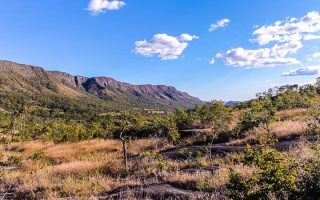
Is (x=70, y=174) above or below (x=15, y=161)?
below

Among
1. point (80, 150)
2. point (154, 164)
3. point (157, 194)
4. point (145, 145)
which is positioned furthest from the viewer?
point (80, 150)

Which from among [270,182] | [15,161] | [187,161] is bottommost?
[15,161]

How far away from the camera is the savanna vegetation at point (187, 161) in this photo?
21.4 ft

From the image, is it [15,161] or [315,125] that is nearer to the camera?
[315,125]

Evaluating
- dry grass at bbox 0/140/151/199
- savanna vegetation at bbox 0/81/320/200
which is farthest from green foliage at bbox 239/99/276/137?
dry grass at bbox 0/140/151/199

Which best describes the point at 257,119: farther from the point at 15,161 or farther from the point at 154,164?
the point at 15,161

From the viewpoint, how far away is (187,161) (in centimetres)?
1596

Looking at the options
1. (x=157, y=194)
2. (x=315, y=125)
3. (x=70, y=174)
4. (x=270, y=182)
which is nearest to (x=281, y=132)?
(x=315, y=125)

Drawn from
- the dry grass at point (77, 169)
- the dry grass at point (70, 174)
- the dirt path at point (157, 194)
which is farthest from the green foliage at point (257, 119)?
the dirt path at point (157, 194)

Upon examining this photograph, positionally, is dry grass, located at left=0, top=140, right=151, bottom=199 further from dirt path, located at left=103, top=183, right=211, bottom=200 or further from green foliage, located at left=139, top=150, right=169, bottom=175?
dirt path, located at left=103, top=183, right=211, bottom=200

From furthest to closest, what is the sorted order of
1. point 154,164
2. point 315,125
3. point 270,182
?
1. point 154,164
2. point 315,125
3. point 270,182

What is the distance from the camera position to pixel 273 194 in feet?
19.6

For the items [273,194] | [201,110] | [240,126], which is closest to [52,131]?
[201,110]

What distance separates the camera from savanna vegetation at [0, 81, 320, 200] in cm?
651
